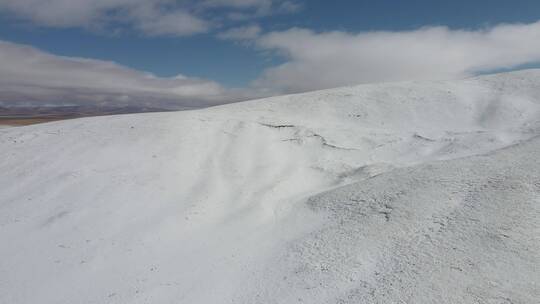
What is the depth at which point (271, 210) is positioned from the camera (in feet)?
25.8

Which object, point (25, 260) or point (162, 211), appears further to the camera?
point (162, 211)

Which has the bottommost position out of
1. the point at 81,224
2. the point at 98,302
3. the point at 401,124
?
the point at 98,302

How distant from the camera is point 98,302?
16.9 ft

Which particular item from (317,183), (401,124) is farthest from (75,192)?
(401,124)

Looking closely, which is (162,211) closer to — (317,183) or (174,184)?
(174,184)

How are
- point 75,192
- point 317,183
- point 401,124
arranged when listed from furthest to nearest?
point 401,124 < point 317,183 < point 75,192

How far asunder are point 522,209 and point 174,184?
7.35 metres

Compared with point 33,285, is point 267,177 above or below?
above

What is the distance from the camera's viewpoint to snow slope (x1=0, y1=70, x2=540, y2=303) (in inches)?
205

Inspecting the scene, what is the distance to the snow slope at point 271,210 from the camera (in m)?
5.20

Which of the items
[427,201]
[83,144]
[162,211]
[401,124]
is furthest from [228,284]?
[401,124]

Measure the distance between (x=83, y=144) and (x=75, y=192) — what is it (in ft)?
10.4

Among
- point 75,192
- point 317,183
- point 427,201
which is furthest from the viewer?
point 317,183

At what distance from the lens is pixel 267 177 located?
9.46 m
